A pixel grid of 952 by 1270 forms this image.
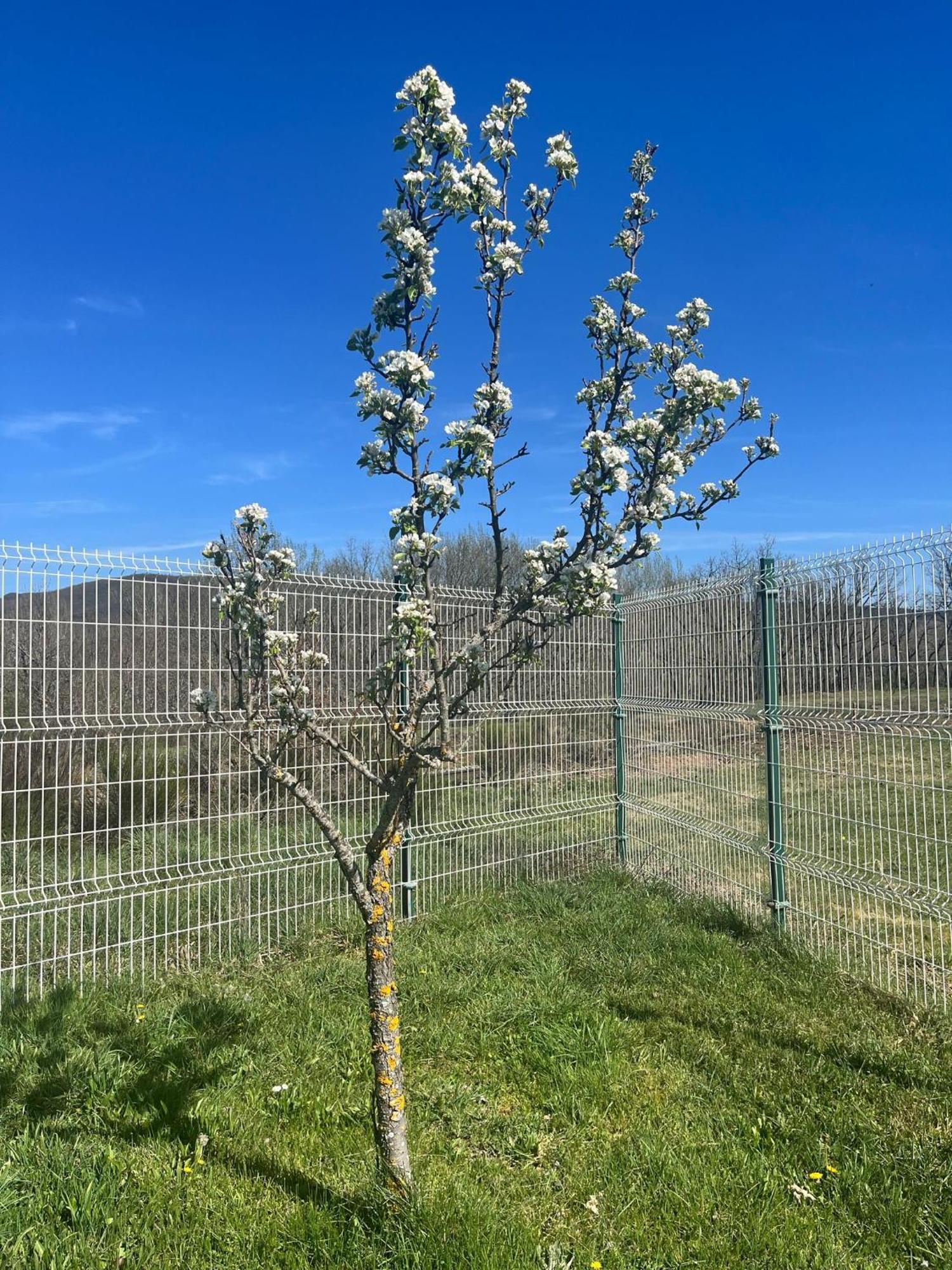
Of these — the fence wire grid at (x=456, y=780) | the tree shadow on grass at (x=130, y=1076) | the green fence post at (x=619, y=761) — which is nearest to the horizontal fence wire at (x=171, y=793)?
the fence wire grid at (x=456, y=780)

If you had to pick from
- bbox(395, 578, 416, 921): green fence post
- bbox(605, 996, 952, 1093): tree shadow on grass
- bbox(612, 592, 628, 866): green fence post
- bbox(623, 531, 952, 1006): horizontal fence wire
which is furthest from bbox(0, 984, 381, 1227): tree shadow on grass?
bbox(612, 592, 628, 866): green fence post

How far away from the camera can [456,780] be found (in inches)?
250

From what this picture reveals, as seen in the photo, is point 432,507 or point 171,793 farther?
point 171,793

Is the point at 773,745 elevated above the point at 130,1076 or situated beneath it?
elevated above

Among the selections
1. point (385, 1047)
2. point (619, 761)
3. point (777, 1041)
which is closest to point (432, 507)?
point (385, 1047)

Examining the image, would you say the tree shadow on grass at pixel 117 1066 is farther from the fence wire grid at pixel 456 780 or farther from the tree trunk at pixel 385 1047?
the tree trunk at pixel 385 1047

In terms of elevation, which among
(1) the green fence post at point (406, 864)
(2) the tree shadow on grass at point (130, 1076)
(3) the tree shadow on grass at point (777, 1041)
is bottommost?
(3) the tree shadow on grass at point (777, 1041)

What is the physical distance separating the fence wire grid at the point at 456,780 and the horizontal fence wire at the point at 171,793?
2 centimetres

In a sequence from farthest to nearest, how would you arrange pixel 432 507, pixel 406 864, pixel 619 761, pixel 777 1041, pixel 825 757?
pixel 619 761
pixel 406 864
pixel 825 757
pixel 777 1041
pixel 432 507

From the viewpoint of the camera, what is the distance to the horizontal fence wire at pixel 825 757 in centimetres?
413

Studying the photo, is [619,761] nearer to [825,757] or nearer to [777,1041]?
[825,757]

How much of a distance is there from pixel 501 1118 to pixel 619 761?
4.24 m

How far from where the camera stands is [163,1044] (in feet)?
12.6

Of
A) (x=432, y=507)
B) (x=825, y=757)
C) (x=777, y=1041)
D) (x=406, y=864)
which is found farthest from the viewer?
(x=406, y=864)
